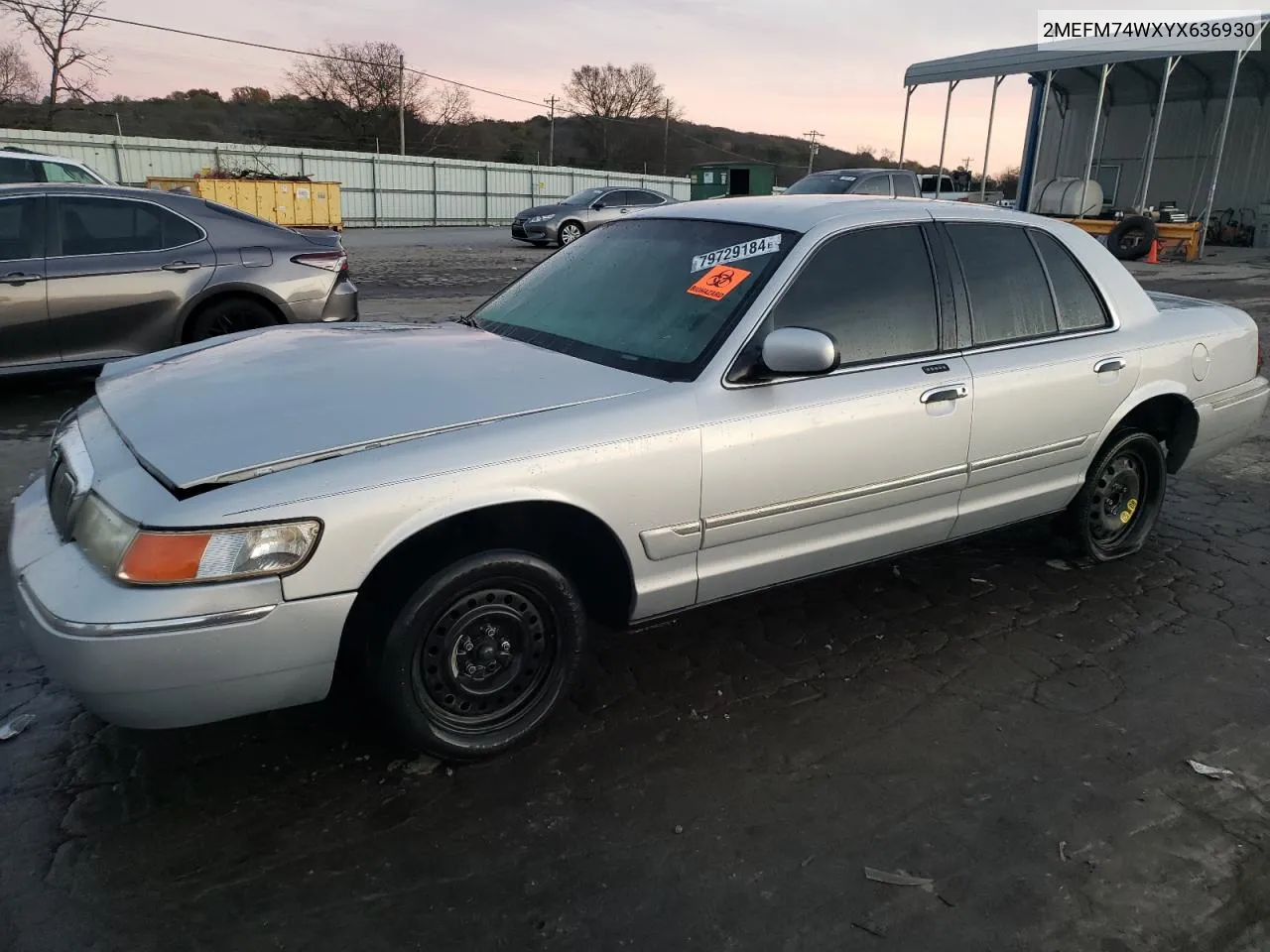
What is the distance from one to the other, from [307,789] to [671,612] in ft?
4.07

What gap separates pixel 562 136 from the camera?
82.8 m

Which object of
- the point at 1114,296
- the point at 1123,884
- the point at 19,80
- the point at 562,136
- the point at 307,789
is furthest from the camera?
the point at 562,136

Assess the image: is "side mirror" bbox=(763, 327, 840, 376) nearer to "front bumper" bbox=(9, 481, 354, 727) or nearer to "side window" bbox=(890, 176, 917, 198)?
"front bumper" bbox=(9, 481, 354, 727)

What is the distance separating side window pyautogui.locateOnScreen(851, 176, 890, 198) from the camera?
57.4 ft

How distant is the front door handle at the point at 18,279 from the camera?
616 cm

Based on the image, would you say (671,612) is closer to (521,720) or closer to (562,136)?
(521,720)

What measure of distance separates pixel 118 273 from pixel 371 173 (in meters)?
32.2

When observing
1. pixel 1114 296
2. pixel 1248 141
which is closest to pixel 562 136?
pixel 1248 141

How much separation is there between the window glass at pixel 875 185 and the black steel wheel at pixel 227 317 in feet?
42.7

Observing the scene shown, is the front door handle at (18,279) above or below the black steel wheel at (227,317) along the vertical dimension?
above

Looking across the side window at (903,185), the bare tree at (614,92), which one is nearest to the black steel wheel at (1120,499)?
the side window at (903,185)

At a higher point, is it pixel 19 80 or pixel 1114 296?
pixel 19 80

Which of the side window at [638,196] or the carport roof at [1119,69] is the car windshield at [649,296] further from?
the carport roof at [1119,69]

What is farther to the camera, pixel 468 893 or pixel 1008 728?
pixel 1008 728
